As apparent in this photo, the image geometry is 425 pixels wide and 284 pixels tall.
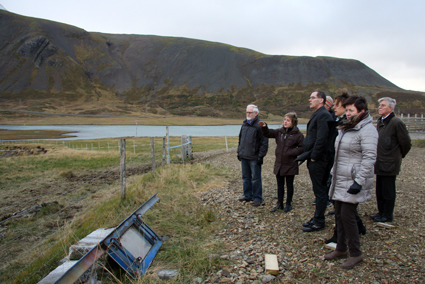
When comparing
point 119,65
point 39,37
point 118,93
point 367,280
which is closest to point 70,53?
point 39,37

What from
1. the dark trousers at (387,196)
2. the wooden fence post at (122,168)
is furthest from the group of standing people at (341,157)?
the wooden fence post at (122,168)

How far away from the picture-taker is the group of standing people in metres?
3.33

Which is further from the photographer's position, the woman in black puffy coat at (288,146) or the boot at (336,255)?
the woman in black puffy coat at (288,146)

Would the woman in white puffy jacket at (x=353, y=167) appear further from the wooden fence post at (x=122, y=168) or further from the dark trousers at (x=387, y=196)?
the wooden fence post at (x=122, y=168)

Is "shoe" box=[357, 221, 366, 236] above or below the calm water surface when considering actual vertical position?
above

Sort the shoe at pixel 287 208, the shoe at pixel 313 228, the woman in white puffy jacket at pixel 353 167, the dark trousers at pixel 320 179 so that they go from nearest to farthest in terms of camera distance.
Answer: the woman in white puffy jacket at pixel 353 167
the dark trousers at pixel 320 179
the shoe at pixel 313 228
the shoe at pixel 287 208

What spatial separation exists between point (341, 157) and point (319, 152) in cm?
69

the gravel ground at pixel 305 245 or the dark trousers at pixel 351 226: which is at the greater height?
the dark trousers at pixel 351 226

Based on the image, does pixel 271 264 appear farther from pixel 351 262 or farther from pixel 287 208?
pixel 287 208

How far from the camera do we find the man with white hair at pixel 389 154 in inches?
182

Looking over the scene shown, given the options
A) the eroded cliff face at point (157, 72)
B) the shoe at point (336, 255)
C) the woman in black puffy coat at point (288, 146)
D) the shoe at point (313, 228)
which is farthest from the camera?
the eroded cliff face at point (157, 72)

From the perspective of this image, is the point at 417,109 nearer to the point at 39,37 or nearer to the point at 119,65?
the point at 119,65

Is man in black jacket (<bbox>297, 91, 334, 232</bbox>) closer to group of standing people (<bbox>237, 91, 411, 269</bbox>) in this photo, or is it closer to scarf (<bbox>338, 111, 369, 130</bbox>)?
group of standing people (<bbox>237, 91, 411, 269</bbox>)

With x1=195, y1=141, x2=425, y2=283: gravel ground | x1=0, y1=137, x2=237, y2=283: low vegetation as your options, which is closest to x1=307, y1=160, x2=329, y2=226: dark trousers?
x1=195, y1=141, x2=425, y2=283: gravel ground
